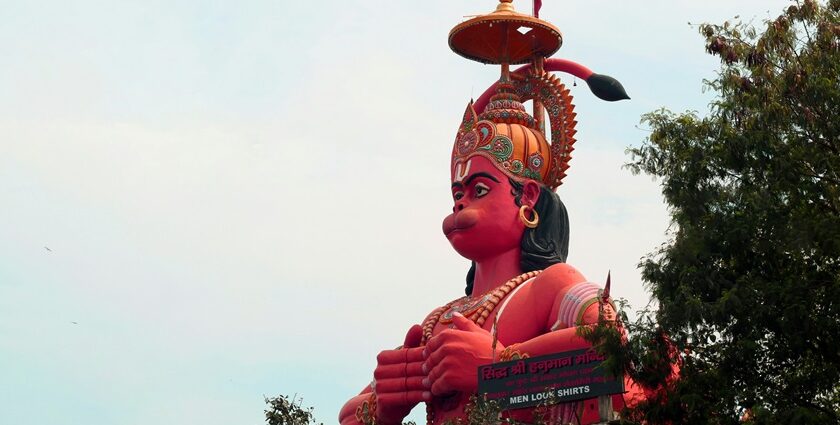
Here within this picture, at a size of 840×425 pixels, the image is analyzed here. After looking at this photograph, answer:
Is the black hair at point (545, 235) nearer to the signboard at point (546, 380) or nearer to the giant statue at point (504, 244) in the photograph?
the giant statue at point (504, 244)

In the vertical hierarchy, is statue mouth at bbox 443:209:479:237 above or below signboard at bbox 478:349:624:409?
above

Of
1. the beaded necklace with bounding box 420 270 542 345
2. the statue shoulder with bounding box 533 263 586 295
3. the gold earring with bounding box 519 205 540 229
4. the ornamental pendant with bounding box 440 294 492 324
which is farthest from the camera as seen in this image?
the gold earring with bounding box 519 205 540 229

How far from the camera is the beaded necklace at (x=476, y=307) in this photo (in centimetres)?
1611

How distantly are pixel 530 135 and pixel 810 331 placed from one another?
655cm

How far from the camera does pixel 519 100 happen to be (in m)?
18.1

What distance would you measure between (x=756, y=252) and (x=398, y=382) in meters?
5.24

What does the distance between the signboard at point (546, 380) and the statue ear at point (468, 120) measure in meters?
4.02

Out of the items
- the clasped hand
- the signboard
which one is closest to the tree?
the signboard

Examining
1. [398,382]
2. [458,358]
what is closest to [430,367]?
[458,358]

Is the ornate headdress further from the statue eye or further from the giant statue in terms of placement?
the statue eye

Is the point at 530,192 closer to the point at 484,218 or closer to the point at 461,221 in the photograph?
the point at 484,218

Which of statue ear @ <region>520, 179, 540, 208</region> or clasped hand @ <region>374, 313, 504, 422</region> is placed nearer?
clasped hand @ <region>374, 313, 504, 422</region>

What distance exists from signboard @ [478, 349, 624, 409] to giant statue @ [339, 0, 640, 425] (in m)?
0.22

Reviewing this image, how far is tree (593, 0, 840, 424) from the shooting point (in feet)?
38.2
